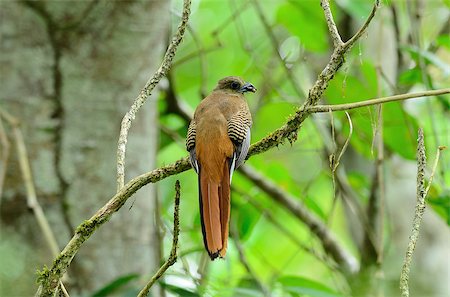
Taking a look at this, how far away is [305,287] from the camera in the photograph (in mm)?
2748

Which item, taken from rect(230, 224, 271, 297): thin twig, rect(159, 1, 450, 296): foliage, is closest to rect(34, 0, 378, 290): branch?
rect(159, 1, 450, 296): foliage

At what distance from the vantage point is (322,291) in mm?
2729

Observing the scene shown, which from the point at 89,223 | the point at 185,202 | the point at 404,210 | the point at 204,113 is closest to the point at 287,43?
the point at 404,210

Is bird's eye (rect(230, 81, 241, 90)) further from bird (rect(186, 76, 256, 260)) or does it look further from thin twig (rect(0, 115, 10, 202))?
thin twig (rect(0, 115, 10, 202))

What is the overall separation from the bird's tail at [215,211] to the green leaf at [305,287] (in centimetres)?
69

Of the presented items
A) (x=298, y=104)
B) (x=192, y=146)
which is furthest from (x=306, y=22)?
(x=192, y=146)

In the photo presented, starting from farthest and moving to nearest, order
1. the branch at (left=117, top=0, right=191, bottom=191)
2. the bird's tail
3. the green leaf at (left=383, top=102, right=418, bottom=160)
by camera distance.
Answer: the green leaf at (left=383, top=102, right=418, bottom=160) → the bird's tail → the branch at (left=117, top=0, right=191, bottom=191)

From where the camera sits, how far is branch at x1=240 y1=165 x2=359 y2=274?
3928 millimetres

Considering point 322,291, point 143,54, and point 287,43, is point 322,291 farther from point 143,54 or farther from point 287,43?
point 287,43

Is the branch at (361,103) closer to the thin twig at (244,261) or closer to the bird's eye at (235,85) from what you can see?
the bird's eye at (235,85)

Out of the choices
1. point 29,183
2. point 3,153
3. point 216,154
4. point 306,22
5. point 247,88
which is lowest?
point 216,154

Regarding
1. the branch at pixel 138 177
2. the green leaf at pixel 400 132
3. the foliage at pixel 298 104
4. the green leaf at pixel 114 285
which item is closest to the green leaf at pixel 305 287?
the foliage at pixel 298 104

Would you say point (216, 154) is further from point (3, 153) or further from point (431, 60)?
point (431, 60)

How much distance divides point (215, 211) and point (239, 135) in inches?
13.4
